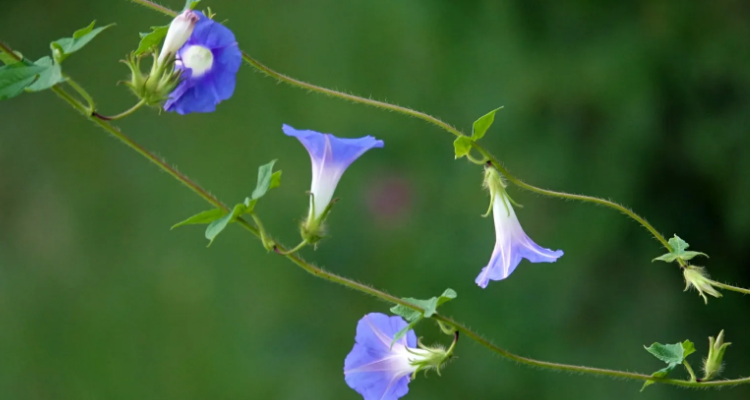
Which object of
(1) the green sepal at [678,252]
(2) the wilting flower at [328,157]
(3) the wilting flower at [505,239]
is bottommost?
(2) the wilting flower at [328,157]

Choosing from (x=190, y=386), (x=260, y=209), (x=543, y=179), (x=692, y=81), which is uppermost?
(x=692, y=81)

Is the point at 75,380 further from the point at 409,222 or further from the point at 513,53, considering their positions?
the point at 513,53

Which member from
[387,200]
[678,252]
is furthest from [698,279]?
[387,200]

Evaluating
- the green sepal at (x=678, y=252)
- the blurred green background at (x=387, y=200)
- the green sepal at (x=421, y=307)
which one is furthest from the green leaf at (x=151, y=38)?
the blurred green background at (x=387, y=200)

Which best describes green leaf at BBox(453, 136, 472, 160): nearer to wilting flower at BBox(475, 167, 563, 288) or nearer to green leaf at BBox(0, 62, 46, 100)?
wilting flower at BBox(475, 167, 563, 288)

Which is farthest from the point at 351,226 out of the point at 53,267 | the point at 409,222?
the point at 53,267

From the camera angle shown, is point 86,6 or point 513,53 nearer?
point 513,53

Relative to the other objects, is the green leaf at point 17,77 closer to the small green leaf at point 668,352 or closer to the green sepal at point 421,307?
the green sepal at point 421,307

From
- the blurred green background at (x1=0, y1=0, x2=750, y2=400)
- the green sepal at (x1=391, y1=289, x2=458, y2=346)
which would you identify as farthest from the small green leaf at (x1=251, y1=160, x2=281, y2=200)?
the blurred green background at (x1=0, y1=0, x2=750, y2=400)
